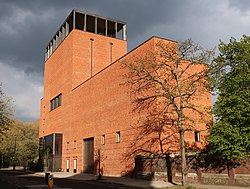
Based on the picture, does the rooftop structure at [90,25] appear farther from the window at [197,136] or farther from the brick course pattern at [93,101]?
the window at [197,136]

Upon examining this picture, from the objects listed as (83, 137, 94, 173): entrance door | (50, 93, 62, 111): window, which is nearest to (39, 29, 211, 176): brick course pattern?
(83, 137, 94, 173): entrance door

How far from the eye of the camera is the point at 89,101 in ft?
132

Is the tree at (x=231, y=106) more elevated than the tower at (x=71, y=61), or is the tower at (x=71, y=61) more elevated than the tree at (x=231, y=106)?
the tower at (x=71, y=61)

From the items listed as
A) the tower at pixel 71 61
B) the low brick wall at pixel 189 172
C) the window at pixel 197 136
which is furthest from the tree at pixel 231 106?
the tower at pixel 71 61

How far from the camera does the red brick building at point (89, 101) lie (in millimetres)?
31438

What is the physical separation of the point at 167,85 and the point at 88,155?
19728 millimetres

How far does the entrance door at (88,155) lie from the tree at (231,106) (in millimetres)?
20684

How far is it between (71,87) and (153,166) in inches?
968

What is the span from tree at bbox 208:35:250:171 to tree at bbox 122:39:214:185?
109 centimetres

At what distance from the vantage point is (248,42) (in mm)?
19609

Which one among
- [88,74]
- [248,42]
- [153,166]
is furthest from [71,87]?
[248,42]

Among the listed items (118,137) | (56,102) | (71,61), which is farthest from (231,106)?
(56,102)

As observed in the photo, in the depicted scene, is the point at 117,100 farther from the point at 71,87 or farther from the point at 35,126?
the point at 35,126

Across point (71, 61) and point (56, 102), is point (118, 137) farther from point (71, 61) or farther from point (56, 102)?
point (56, 102)
